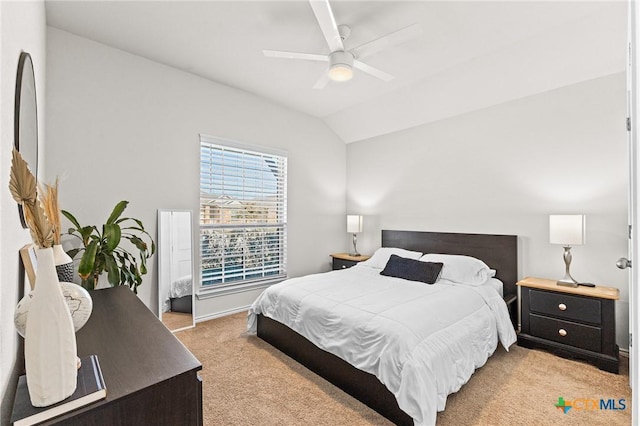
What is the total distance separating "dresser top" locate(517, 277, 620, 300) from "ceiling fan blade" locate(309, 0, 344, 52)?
2758 millimetres

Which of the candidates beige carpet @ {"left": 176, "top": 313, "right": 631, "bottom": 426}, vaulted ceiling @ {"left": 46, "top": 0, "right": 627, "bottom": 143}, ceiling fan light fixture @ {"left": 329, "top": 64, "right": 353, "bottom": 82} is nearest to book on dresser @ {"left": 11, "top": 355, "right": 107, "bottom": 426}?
beige carpet @ {"left": 176, "top": 313, "right": 631, "bottom": 426}

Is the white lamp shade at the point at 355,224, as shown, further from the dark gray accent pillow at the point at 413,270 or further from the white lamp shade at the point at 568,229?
the white lamp shade at the point at 568,229

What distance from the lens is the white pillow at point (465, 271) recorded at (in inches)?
125

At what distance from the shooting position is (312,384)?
2318 mm

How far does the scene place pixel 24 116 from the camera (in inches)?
51.6

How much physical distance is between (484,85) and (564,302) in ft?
7.67

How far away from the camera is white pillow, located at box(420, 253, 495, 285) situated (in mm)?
3180

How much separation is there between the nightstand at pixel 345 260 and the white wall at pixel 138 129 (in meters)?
0.71

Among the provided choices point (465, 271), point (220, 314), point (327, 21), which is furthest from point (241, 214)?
point (465, 271)

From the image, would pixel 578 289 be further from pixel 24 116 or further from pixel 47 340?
pixel 24 116

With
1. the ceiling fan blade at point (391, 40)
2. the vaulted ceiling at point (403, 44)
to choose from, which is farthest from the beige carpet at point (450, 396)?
the vaulted ceiling at point (403, 44)

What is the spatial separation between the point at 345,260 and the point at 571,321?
2.68 m

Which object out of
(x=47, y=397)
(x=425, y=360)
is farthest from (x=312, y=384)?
(x=47, y=397)

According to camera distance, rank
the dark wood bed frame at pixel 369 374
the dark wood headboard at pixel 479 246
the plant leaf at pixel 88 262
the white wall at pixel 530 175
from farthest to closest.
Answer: the dark wood headboard at pixel 479 246 → the white wall at pixel 530 175 → the plant leaf at pixel 88 262 → the dark wood bed frame at pixel 369 374
